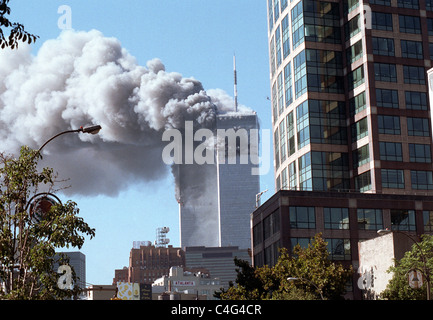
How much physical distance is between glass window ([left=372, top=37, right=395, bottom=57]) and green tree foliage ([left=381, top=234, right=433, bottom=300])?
138 feet

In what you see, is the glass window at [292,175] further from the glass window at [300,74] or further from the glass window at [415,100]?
the glass window at [415,100]

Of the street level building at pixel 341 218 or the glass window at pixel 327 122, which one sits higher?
the glass window at pixel 327 122

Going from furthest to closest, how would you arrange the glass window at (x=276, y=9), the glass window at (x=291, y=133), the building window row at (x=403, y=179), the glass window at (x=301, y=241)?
the glass window at (x=276, y=9), the glass window at (x=291, y=133), the building window row at (x=403, y=179), the glass window at (x=301, y=241)

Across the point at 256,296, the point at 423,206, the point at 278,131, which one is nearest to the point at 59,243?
the point at 256,296

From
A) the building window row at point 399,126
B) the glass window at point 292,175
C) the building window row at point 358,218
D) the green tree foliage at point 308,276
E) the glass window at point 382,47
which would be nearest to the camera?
the green tree foliage at point 308,276

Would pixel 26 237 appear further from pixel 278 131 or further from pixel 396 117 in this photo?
pixel 278 131

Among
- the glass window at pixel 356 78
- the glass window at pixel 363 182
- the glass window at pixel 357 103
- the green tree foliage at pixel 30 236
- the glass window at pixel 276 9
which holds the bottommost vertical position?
the green tree foliage at pixel 30 236

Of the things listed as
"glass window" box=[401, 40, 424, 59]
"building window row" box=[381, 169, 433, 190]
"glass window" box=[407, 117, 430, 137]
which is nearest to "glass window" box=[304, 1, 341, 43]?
A: "glass window" box=[401, 40, 424, 59]

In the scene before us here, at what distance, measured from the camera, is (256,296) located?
68062mm

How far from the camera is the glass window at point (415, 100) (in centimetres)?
9762

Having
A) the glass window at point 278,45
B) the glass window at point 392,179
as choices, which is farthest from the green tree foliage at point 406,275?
the glass window at point 278,45
